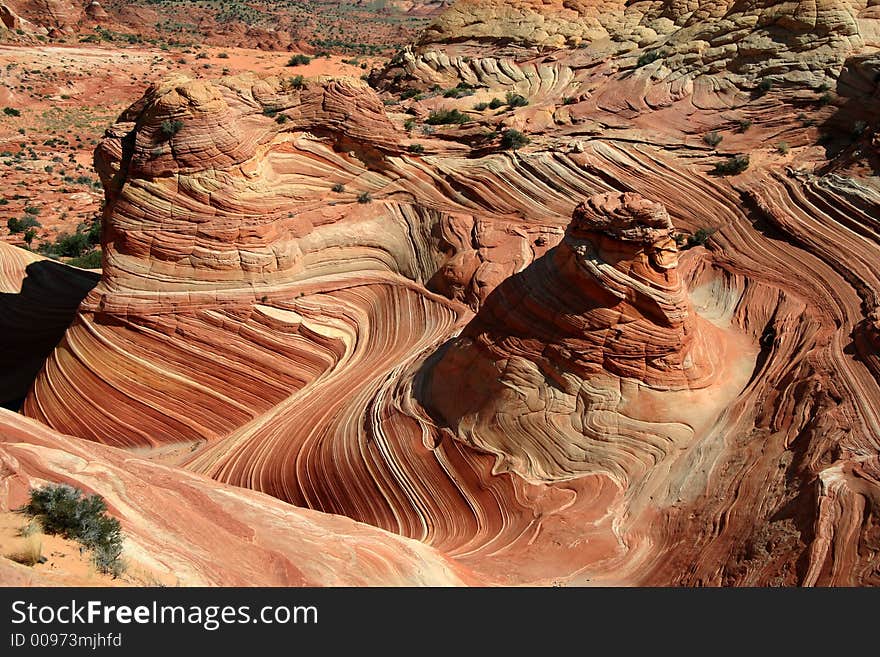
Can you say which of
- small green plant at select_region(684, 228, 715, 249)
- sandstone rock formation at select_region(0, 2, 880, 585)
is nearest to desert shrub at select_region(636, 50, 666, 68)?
sandstone rock formation at select_region(0, 2, 880, 585)

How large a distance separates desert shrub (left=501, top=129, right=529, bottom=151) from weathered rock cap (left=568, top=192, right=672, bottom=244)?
275 inches

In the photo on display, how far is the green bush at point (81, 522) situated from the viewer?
4648mm

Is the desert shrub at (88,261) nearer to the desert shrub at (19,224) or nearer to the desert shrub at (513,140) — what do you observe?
the desert shrub at (19,224)

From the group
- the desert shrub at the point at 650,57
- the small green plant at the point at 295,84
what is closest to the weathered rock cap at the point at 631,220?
the small green plant at the point at 295,84

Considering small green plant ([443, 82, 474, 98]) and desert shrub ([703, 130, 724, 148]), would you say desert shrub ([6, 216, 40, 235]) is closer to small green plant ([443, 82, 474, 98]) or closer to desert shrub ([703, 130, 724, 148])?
small green plant ([443, 82, 474, 98])

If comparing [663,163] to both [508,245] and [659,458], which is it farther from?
[659,458]

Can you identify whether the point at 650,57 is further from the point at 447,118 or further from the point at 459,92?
the point at 459,92

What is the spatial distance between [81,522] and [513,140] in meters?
12.9

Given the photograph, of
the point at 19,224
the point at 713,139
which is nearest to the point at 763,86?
the point at 713,139

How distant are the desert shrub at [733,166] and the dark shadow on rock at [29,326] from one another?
47.0 ft

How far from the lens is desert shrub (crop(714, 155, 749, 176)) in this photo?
1371 centimetres

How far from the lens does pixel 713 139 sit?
1477 centimetres

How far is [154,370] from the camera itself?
12.5 meters

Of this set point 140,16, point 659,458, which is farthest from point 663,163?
point 140,16
